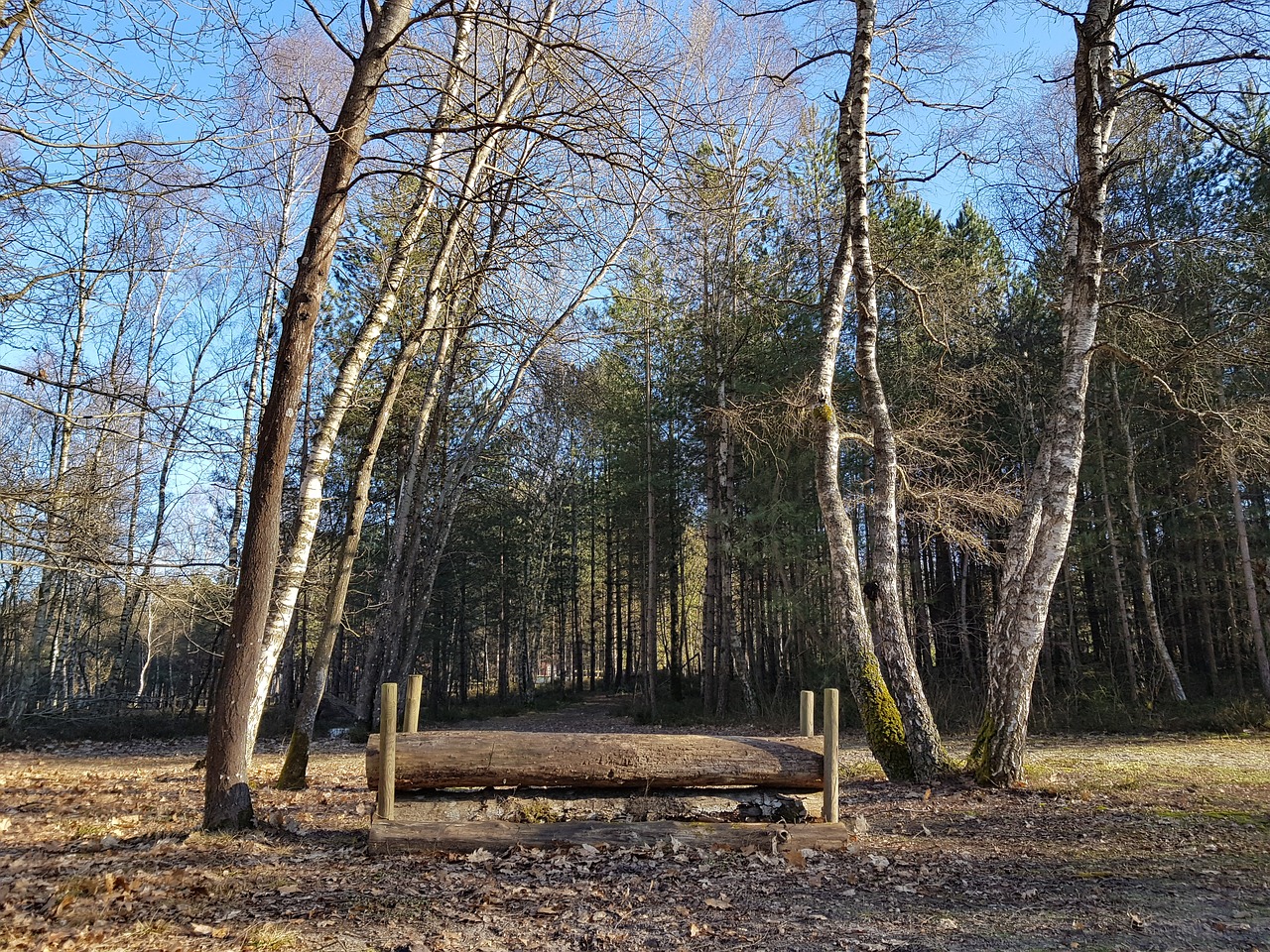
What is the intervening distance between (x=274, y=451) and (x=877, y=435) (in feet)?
21.9

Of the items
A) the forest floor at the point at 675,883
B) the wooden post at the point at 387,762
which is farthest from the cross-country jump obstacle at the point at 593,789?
the forest floor at the point at 675,883

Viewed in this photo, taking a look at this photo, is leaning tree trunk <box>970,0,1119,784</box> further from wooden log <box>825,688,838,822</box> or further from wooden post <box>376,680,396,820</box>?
wooden post <box>376,680,396,820</box>

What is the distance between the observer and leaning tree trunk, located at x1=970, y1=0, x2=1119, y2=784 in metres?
8.31

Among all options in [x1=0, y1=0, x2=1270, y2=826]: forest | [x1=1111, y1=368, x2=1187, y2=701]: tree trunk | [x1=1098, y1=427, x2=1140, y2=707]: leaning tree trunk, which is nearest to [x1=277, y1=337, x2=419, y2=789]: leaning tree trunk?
[x1=0, y1=0, x2=1270, y2=826]: forest

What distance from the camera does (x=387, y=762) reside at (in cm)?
596

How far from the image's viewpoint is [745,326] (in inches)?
772

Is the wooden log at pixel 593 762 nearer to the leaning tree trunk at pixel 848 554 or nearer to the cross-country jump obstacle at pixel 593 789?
the cross-country jump obstacle at pixel 593 789

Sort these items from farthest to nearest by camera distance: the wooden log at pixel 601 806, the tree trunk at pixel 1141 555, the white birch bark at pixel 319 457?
the tree trunk at pixel 1141 555 → the white birch bark at pixel 319 457 → the wooden log at pixel 601 806

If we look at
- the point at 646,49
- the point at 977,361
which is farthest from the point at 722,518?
the point at 646,49

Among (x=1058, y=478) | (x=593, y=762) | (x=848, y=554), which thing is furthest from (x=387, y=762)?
(x=1058, y=478)

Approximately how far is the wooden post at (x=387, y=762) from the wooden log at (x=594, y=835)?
10cm

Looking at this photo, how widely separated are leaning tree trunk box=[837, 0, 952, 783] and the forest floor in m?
0.88

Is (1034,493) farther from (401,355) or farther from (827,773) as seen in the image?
(401,355)

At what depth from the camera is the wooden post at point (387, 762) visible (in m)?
5.91
